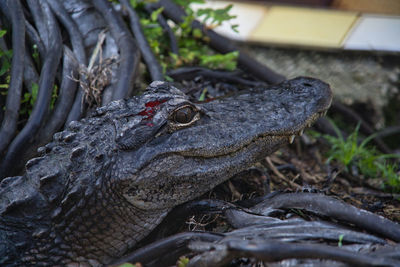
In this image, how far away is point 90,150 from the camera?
6.95 ft

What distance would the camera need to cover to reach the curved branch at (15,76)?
101 inches

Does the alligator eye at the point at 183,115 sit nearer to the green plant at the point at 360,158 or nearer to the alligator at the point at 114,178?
the alligator at the point at 114,178

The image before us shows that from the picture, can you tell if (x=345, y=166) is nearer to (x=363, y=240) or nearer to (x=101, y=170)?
(x=363, y=240)

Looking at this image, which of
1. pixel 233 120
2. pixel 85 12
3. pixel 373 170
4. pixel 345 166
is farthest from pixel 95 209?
pixel 373 170

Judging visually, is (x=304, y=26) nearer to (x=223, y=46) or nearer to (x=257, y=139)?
(x=223, y=46)

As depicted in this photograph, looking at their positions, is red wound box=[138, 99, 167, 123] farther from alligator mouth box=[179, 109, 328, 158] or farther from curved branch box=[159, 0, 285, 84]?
curved branch box=[159, 0, 285, 84]

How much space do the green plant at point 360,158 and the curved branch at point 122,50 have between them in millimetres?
1757

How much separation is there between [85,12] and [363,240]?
101 inches

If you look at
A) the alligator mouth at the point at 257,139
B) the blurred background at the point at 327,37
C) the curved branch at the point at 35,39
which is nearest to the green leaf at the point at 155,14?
the curved branch at the point at 35,39

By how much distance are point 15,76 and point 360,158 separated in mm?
2839

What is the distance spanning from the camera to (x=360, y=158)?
356 centimetres

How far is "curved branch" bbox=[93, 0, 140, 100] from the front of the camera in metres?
2.86

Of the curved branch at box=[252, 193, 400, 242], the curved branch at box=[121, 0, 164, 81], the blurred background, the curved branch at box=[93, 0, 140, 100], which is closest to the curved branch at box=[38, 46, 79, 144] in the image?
the curved branch at box=[93, 0, 140, 100]

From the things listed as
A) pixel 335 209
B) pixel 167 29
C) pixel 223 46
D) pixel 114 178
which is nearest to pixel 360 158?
pixel 223 46
